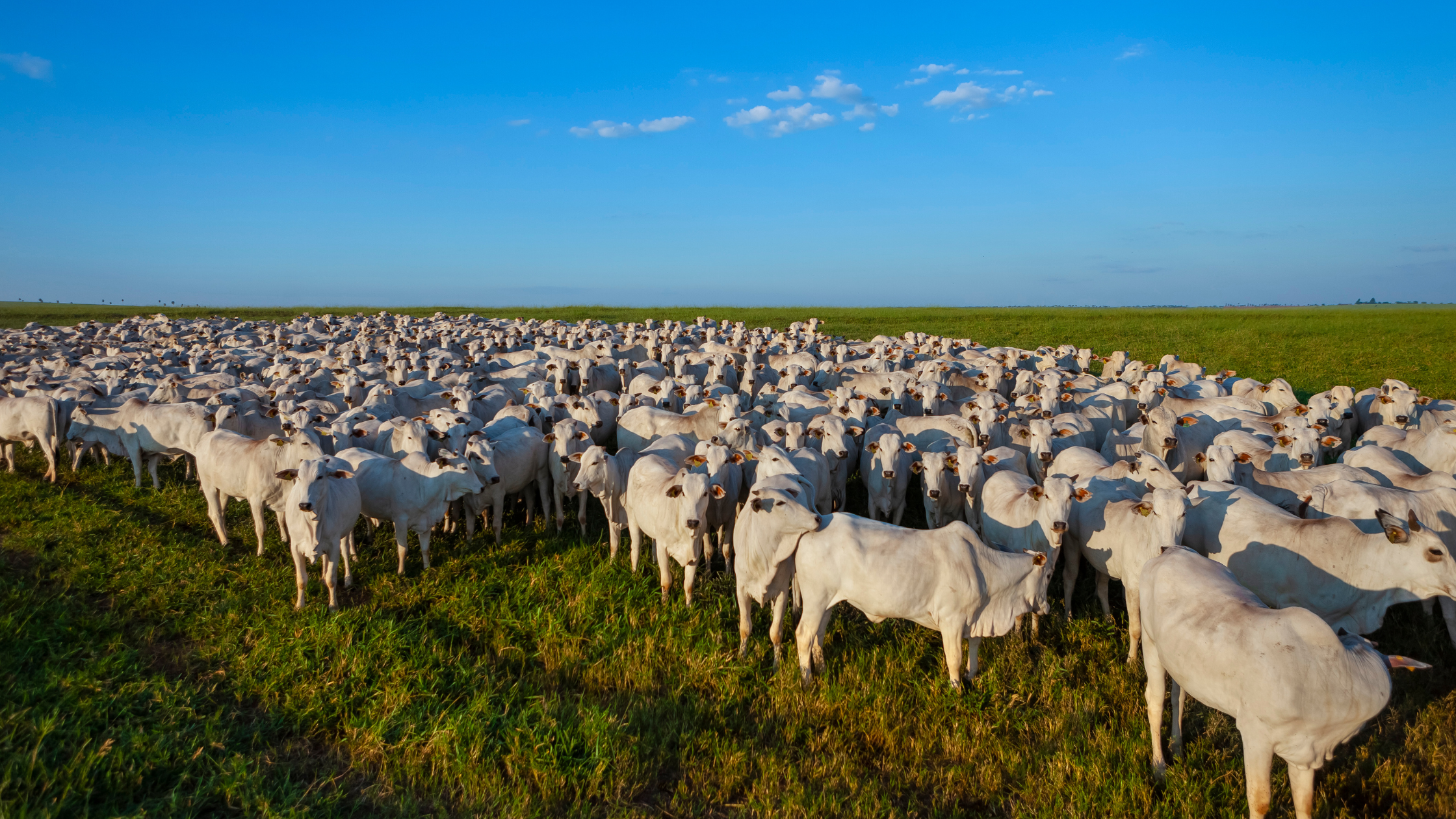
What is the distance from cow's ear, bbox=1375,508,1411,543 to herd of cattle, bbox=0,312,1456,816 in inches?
1.5

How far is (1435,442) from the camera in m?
11.3

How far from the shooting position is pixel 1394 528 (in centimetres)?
671

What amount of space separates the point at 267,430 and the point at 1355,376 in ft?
112

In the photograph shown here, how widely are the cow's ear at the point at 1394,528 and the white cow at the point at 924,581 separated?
2.98 m

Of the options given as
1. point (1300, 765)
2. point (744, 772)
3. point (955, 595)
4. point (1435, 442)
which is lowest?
point (744, 772)

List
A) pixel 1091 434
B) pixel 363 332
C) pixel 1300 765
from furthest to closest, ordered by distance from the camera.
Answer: pixel 363 332
pixel 1091 434
pixel 1300 765

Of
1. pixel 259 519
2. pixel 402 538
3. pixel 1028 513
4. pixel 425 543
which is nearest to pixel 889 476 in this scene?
pixel 1028 513

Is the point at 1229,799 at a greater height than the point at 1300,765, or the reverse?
the point at 1300,765

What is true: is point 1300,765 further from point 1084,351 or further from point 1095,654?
point 1084,351

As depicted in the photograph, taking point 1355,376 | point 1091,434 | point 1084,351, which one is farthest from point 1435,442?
point 1355,376

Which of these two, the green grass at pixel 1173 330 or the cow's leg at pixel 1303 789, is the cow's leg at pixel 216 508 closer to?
the cow's leg at pixel 1303 789

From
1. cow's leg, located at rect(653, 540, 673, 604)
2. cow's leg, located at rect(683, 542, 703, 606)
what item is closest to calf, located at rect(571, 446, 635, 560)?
cow's leg, located at rect(653, 540, 673, 604)

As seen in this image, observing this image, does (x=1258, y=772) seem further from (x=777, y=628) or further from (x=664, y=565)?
(x=664, y=565)

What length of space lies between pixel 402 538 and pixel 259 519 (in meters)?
2.15
